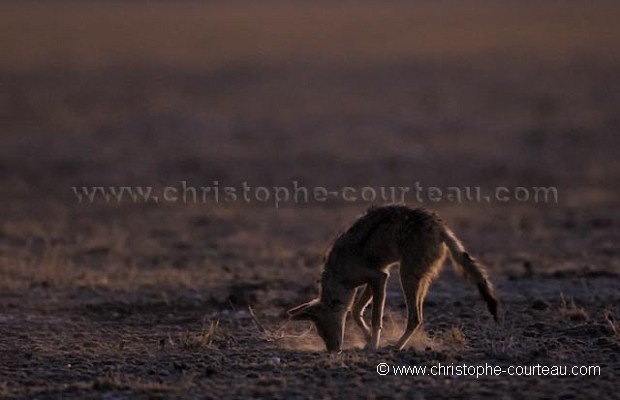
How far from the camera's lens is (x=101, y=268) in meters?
14.5

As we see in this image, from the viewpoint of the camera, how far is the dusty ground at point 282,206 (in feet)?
30.9

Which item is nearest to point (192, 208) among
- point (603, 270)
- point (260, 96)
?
point (603, 270)

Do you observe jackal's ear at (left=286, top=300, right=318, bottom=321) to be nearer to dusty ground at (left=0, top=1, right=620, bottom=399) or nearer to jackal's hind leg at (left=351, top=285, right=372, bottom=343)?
dusty ground at (left=0, top=1, right=620, bottom=399)

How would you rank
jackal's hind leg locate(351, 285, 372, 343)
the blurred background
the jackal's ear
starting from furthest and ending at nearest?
the blurred background, jackal's hind leg locate(351, 285, 372, 343), the jackal's ear

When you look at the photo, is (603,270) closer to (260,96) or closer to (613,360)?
(613,360)

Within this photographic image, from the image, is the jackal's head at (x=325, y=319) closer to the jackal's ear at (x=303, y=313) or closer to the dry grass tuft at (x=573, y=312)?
the jackal's ear at (x=303, y=313)

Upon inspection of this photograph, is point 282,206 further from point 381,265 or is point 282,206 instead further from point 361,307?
point 381,265

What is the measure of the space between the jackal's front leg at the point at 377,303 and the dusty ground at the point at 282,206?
0.85ft

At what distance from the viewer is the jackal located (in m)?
10.0

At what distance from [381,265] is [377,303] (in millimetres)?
382

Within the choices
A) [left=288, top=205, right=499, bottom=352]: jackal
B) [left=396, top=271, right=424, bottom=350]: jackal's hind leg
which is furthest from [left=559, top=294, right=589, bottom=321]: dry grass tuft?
[left=396, top=271, right=424, bottom=350]: jackal's hind leg

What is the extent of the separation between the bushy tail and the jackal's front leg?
2.24 feet

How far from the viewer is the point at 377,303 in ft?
33.4

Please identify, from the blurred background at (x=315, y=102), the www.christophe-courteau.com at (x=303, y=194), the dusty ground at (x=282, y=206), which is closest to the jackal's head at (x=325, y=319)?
the dusty ground at (x=282, y=206)
